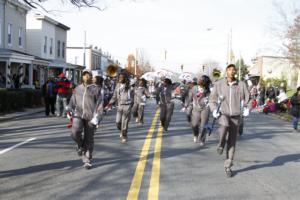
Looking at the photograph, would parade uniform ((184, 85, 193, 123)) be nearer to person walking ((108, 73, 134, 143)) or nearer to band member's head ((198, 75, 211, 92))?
A: band member's head ((198, 75, 211, 92))

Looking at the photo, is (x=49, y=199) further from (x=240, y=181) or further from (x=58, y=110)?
(x=58, y=110)

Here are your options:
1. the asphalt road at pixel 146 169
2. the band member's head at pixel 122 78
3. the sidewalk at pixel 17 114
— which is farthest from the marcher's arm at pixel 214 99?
the sidewalk at pixel 17 114

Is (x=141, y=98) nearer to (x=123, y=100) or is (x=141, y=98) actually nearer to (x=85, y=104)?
(x=123, y=100)

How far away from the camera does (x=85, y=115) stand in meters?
8.61

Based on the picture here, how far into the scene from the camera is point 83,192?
6758 millimetres

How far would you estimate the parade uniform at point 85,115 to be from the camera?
8594 millimetres

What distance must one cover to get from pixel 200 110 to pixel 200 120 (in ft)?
0.92

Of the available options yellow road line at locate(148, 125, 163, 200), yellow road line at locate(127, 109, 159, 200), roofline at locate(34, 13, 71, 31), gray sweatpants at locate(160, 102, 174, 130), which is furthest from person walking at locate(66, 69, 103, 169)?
roofline at locate(34, 13, 71, 31)

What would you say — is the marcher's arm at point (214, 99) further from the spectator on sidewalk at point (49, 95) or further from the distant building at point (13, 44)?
the distant building at point (13, 44)

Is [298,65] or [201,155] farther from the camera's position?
[298,65]

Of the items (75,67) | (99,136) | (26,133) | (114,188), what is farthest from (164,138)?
(75,67)

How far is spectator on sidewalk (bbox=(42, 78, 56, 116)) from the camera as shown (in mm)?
21250

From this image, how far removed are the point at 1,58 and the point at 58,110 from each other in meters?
11.7

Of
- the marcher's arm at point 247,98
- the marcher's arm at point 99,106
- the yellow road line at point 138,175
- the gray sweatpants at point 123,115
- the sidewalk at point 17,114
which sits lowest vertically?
the sidewalk at point 17,114
